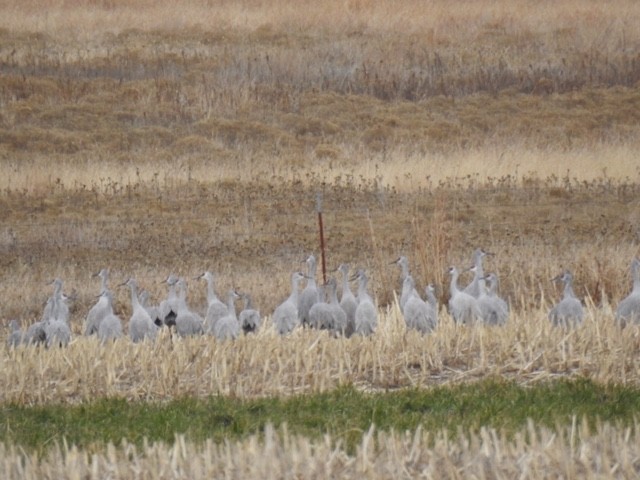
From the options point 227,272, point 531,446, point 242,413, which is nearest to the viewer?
point 531,446

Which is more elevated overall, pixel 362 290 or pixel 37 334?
pixel 362 290

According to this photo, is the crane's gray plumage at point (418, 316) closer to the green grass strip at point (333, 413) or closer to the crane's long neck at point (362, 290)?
the crane's long neck at point (362, 290)

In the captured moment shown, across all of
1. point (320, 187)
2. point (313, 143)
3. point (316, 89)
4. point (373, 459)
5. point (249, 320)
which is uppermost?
point (316, 89)

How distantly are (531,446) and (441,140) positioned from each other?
2138cm

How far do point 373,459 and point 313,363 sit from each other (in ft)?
9.52

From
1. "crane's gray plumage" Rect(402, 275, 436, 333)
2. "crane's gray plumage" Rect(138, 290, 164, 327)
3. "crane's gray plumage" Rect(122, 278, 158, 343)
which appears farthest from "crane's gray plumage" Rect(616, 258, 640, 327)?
"crane's gray plumage" Rect(138, 290, 164, 327)

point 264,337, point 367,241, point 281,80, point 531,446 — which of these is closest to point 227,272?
point 367,241

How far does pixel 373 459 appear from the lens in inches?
329

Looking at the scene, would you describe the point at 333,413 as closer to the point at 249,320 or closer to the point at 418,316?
the point at 418,316

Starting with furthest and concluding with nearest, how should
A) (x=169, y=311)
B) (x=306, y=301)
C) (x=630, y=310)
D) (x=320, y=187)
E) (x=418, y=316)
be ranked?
(x=320, y=187) < (x=169, y=311) < (x=306, y=301) < (x=418, y=316) < (x=630, y=310)

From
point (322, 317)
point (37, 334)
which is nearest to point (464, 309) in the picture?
point (322, 317)

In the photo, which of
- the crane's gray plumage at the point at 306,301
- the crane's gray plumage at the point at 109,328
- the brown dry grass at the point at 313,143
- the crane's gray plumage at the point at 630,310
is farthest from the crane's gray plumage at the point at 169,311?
the crane's gray plumage at the point at 630,310

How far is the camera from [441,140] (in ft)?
96.2

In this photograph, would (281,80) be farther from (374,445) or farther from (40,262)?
(374,445)
